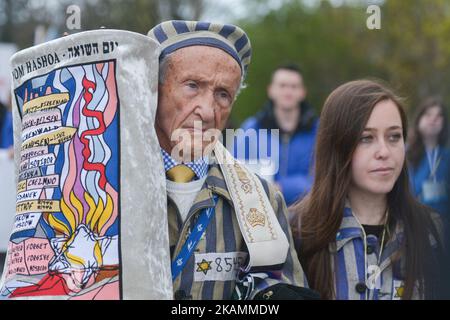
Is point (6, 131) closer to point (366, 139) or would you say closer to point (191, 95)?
point (366, 139)

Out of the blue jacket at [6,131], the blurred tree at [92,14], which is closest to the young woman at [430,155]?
the blurred tree at [92,14]

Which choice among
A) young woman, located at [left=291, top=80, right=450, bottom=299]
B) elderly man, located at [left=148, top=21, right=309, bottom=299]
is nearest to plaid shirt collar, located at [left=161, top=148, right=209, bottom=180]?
elderly man, located at [left=148, top=21, right=309, bottom=299]

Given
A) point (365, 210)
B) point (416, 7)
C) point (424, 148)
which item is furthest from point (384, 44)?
point (365, 210)

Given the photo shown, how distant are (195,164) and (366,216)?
83 cm

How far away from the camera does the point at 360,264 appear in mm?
3330

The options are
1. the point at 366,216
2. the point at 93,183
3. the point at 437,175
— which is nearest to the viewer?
the point at 93,183

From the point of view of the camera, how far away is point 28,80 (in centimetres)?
280

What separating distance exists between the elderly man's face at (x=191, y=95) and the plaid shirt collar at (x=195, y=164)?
0.16ft

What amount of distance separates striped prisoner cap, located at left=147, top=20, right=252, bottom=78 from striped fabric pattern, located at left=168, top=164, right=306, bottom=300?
0.45 meters

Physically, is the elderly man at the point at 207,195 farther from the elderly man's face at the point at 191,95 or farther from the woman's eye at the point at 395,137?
the woman's eye at the point at 395,137

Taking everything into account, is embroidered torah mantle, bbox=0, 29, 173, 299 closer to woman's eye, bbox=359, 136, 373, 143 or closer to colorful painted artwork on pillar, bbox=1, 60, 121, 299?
colorful painted artwork on pillar, bbox=1, 60, 121, 299

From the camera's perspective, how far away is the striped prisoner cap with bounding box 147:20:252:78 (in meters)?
2.89

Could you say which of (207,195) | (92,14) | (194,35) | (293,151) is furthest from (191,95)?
(293,151)

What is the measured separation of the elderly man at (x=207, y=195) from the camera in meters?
2.87
